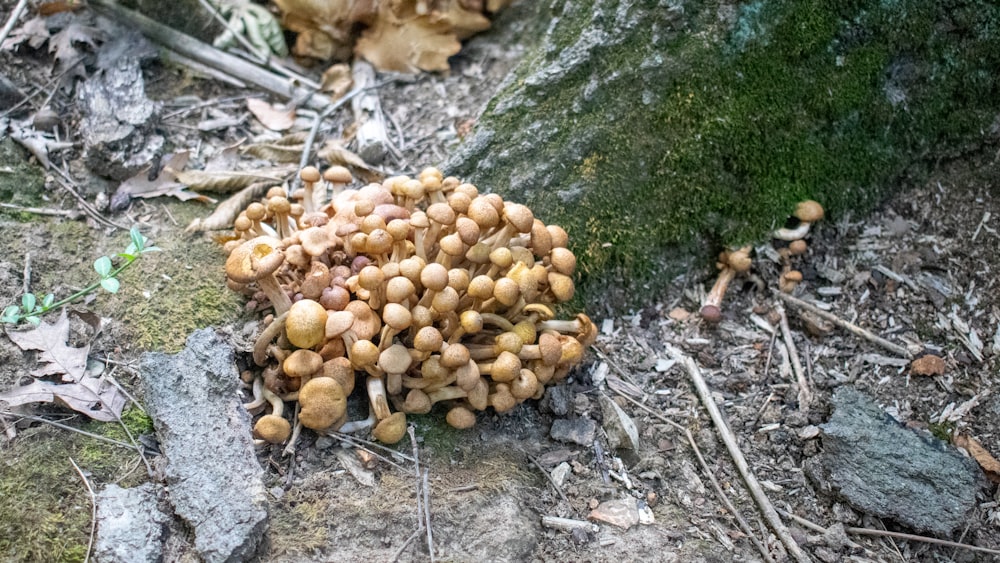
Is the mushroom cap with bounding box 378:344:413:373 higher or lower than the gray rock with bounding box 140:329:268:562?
higher

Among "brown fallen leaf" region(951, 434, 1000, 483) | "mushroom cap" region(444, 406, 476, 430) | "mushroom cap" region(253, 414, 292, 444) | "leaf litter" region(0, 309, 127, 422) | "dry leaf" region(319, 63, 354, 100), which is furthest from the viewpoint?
"dry leaf" region(319, 63, 354, 100)

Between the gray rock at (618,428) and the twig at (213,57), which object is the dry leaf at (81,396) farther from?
the twig at (213,57)

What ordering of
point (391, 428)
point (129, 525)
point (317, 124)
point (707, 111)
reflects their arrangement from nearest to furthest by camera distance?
point (129, 525) → point (391, 428) → point (707, 111) → point (317, 124)

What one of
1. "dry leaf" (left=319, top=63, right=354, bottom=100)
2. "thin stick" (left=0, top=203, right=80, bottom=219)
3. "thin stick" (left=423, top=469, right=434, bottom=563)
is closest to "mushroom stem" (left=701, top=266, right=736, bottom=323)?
"thin stick" (left=423, top=469, right=434, bottom=563)

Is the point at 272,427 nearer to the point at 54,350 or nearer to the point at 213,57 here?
the point at 54,350

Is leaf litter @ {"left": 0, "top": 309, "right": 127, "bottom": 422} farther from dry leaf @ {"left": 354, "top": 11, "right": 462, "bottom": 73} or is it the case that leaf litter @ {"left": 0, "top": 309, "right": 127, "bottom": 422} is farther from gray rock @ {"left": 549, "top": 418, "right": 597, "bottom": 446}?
dry leaf @ {"left": 354, "top": 11, "right": 462, "bottom": 73}

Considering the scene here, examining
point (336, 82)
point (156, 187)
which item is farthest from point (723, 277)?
point (156, 187)
